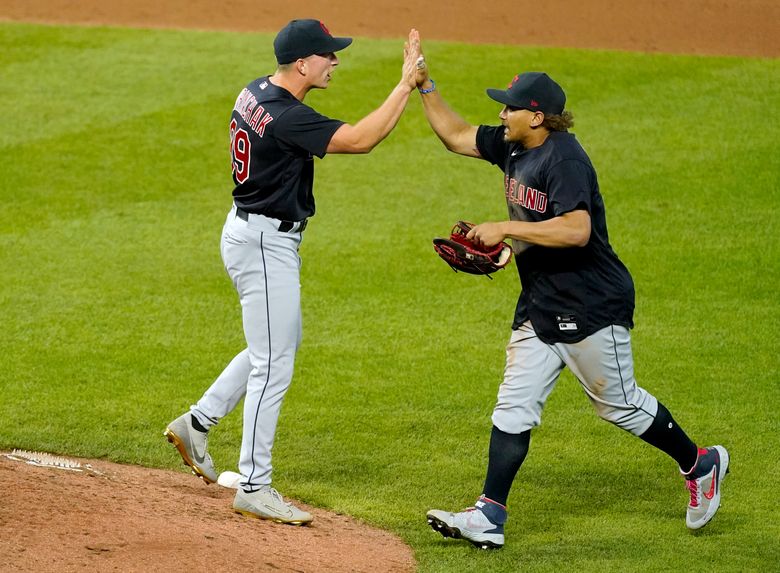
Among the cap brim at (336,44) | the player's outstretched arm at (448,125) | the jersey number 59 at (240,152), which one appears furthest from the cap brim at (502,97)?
the jersey number 59 at (240,152)

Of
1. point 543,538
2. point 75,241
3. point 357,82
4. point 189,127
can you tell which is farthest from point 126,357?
point 357,82

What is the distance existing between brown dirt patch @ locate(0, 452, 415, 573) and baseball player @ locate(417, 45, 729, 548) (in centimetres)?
41

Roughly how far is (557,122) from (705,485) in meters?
1.65

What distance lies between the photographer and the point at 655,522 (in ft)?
17.3

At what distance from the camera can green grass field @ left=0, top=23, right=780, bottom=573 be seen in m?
5.59

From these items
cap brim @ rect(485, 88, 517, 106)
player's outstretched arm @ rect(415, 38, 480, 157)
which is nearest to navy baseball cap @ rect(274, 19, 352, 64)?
player's outstretched arm @ rect(415, 38, 480, 157)

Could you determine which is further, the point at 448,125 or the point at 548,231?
the point at 448,125

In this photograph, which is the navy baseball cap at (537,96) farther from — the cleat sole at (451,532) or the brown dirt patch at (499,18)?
the brown dirt patch at (499,18)

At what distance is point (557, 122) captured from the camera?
16.4 feet

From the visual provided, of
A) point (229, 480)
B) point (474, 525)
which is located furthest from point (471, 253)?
point (229, 480)

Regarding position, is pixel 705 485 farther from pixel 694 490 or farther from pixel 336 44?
pixel 336 44

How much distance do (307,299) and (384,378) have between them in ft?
4.30

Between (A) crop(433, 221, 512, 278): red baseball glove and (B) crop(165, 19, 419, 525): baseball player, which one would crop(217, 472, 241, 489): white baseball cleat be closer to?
(B) crop(165, 19, 419, 525): baseball player

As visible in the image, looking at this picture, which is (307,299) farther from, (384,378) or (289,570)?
(289,570)
